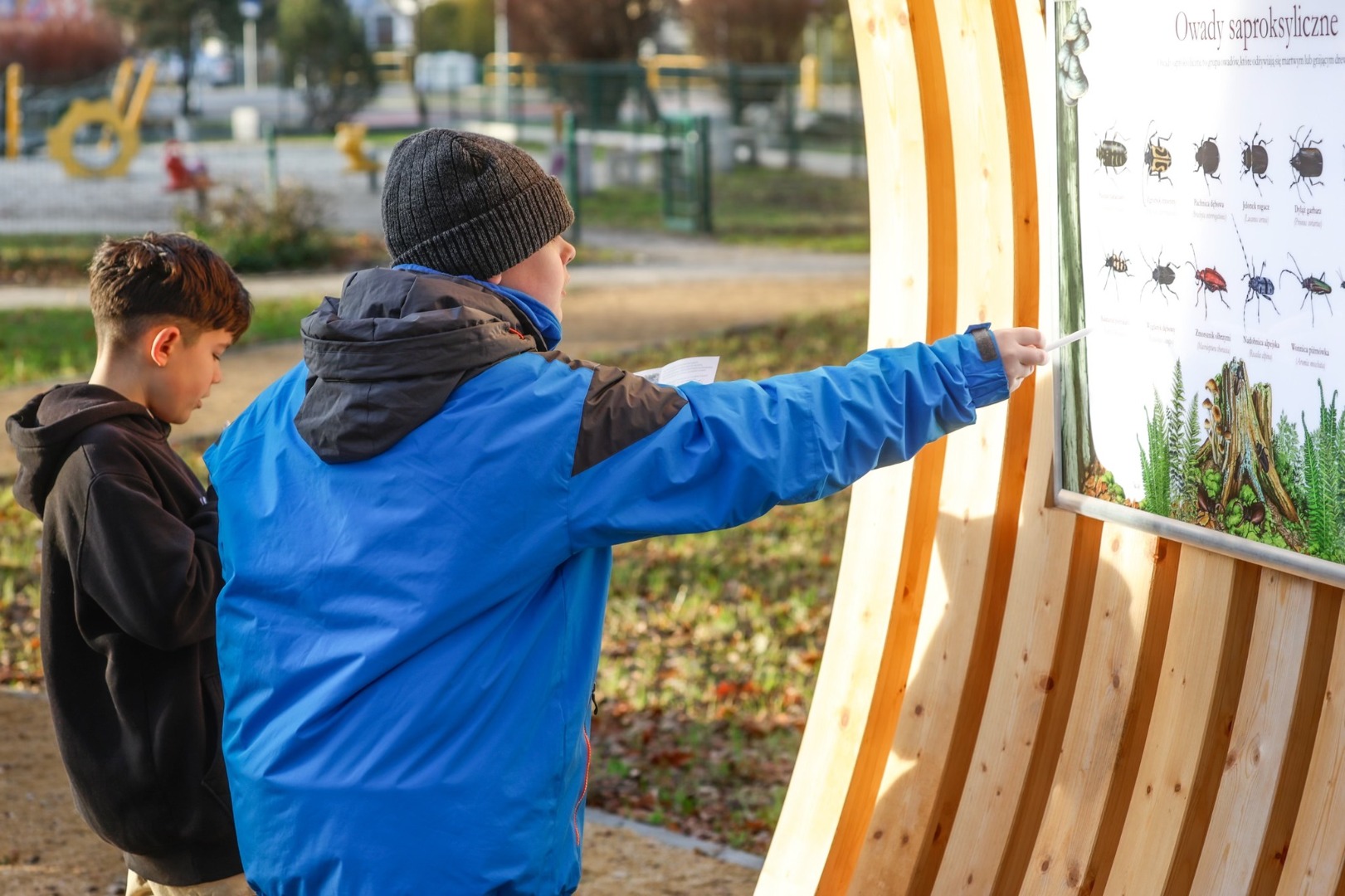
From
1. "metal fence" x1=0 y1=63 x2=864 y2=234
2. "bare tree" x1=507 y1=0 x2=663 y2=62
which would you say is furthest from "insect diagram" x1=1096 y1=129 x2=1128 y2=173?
"bare tree" x1=507 y1=0 x2=663 y2=62

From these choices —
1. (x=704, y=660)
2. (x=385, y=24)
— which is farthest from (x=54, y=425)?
(x=385, y=24)

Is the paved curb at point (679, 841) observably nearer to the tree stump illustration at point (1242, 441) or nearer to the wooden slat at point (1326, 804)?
the wooden slat at point (1326, 804)

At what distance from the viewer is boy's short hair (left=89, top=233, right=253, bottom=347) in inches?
124

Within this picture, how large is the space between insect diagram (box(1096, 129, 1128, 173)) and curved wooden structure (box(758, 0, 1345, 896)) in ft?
0.55

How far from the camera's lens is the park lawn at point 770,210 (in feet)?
71.5

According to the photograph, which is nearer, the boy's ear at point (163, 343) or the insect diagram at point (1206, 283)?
the insect diagram at point (1206, 283)

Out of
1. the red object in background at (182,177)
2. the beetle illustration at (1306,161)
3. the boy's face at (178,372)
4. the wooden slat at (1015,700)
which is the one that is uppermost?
the red object in background at (182,177)

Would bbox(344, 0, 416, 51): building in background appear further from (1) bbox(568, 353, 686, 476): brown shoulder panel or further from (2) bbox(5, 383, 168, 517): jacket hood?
(1) bbox(568, 353, 686, 476): brown shoulder panel

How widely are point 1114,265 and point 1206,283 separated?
249mm

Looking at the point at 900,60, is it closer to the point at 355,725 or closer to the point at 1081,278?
the point at 1081,278

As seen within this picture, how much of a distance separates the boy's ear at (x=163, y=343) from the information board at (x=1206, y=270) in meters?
1.82

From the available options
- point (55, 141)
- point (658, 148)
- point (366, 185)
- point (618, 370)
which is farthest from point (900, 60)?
point (366, 185)

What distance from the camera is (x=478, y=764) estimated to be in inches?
94.3

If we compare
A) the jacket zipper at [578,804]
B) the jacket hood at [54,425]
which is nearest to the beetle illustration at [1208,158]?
the jacket zipper at [578,804]
